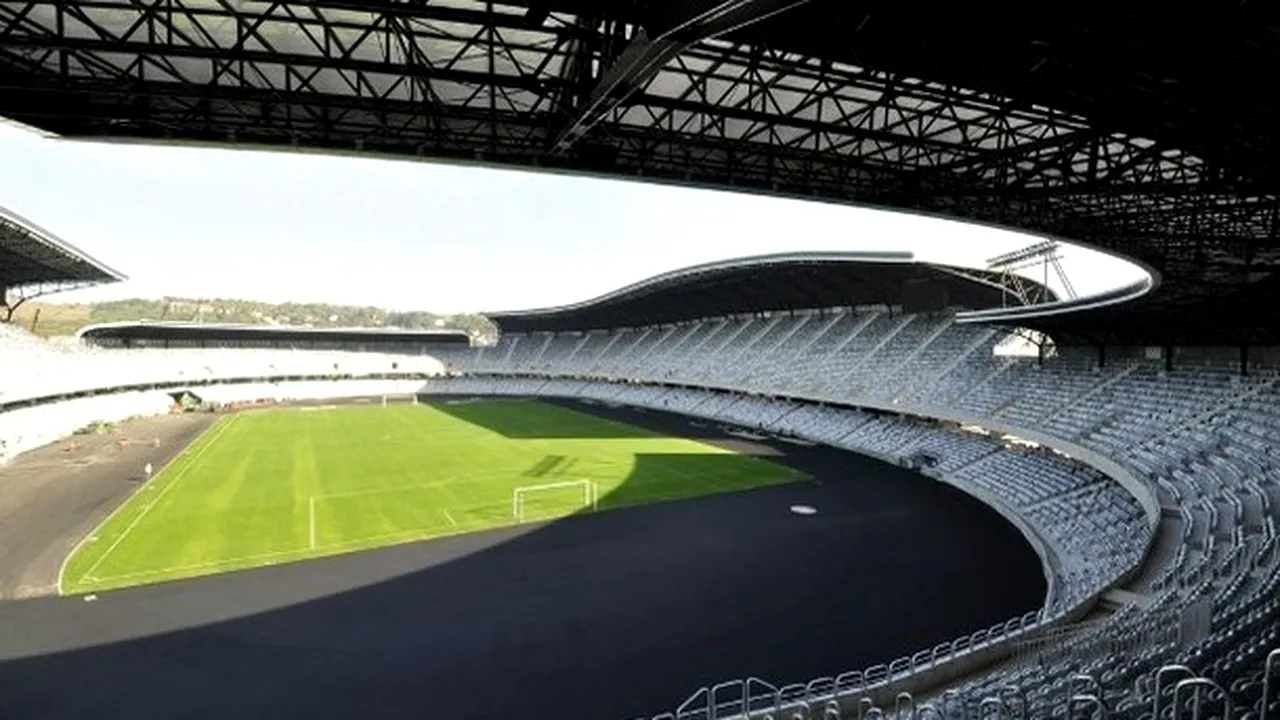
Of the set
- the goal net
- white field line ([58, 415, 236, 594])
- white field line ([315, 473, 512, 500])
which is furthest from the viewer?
white field line ([315, 473, 512, 500])

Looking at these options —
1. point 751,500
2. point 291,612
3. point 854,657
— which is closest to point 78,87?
point 291,612

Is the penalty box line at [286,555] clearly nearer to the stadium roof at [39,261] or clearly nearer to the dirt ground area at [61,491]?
the dirt ground area at [61,491]

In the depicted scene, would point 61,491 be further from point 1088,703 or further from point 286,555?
point 1088,703

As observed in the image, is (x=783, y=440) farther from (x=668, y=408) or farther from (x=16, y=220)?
(x=16, y=220)

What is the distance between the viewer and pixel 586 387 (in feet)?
281

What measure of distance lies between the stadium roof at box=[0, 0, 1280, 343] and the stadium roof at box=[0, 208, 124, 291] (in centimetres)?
4105

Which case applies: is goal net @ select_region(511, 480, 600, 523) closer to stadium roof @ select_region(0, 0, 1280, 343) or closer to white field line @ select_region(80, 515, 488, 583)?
white field line @ select_region(80, 515, 488, 583)

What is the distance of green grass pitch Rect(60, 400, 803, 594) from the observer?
24.7 meters

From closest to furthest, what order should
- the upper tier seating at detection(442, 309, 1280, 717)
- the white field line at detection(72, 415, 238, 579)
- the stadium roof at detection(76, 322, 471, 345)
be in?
the upper tier seating at detection(442, 309, 1280, 717) < the white field line at detection(72, 415, 238, 579) < the stadium roof at detection(76, 322, 471, 345)

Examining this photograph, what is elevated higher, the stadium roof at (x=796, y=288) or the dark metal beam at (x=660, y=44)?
the dark metal beam at (x=660, y=44)

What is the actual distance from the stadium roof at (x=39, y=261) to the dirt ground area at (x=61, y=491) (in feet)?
42.3

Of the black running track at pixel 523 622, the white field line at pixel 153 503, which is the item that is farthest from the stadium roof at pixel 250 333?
the black running track at pixel 523 622

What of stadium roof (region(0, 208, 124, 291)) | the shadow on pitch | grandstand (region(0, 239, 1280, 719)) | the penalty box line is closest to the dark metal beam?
grandstand (region(0, 239, 1280, 719))

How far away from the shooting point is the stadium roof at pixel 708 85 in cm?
864
